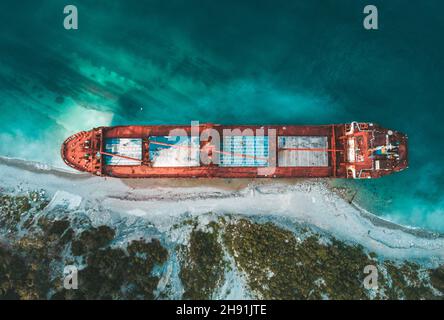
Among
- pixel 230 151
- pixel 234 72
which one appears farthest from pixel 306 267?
pixel 234 72

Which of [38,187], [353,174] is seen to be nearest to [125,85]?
[38,187]

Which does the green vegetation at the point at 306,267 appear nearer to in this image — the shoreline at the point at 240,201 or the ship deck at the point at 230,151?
the shoreline at the point at 240,201

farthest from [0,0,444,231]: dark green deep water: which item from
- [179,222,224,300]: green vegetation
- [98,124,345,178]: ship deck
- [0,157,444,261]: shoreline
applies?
[179,222,224,300]: green vegetation

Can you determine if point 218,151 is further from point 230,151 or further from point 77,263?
point 77,263

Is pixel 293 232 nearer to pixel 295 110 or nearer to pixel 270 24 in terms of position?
pixel 295 110

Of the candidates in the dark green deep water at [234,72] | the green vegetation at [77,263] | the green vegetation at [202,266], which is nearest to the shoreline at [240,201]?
the dark green deep water at [234,72]

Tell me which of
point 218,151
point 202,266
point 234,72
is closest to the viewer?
point 218,151
